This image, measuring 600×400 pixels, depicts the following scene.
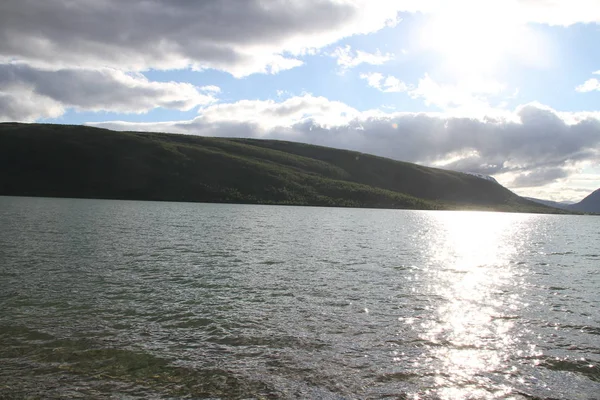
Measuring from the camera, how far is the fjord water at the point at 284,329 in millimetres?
15297

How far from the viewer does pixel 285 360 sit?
17359 millimetres

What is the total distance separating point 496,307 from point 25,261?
37694 mm

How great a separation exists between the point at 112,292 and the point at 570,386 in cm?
2497

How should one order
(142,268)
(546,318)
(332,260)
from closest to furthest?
(546,318)
(142,268)
(332,260)

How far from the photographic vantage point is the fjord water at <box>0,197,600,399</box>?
15.3 meters

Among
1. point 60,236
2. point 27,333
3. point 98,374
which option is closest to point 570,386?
point 98,374

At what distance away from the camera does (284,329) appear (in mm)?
21375

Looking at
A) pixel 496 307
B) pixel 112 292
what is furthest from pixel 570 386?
pixel 112 292

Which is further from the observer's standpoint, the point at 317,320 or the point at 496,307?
the point at 496,307

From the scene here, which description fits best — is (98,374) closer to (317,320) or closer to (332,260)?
(317,320)

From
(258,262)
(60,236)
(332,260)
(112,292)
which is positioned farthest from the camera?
(60,236)

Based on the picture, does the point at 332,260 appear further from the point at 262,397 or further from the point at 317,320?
the point at 262,397

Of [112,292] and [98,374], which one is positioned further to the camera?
[112,292]

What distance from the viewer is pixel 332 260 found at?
152ft
